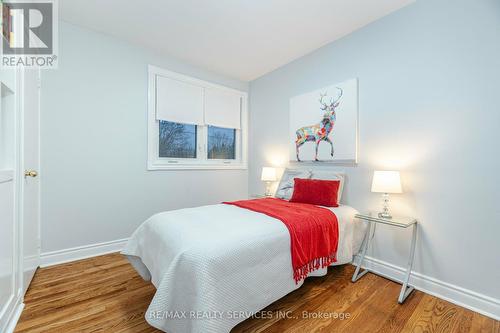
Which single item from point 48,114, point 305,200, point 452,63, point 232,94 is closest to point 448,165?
point 452,63

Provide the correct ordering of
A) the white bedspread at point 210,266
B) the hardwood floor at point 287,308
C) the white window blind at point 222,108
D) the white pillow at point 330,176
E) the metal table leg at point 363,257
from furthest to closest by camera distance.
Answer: the white window blind at point 222,108 → the white pillow at point 330,176 → the metal table leg at point 363,257 → the hardwood floor at point 287,308 → the white bedspread at point 210,266

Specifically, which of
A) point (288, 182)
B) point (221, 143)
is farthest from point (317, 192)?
point (221, 143)

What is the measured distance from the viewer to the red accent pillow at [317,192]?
2339 mm

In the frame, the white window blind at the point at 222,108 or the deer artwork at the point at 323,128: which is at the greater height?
the white window blind at the point at 222,108

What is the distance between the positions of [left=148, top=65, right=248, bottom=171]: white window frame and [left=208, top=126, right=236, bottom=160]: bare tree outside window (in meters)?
0.07

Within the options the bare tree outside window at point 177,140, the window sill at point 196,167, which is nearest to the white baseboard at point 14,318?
the window sill at point 196,167

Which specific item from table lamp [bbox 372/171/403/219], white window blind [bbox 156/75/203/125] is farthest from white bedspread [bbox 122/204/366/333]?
white window blind [bbox 156/75/203/125]

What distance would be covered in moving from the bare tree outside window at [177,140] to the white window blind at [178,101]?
119 millimetres

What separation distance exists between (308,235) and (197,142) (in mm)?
2361

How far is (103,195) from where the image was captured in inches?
102

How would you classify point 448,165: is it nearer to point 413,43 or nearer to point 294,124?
point 413,43

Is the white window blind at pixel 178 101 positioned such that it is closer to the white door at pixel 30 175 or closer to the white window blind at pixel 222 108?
the white window blind at pixel 222 108

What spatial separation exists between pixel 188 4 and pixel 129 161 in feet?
6.19

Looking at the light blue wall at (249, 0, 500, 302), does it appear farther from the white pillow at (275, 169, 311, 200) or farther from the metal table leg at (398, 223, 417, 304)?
the white pillow at (275, 169, 311, 200)
